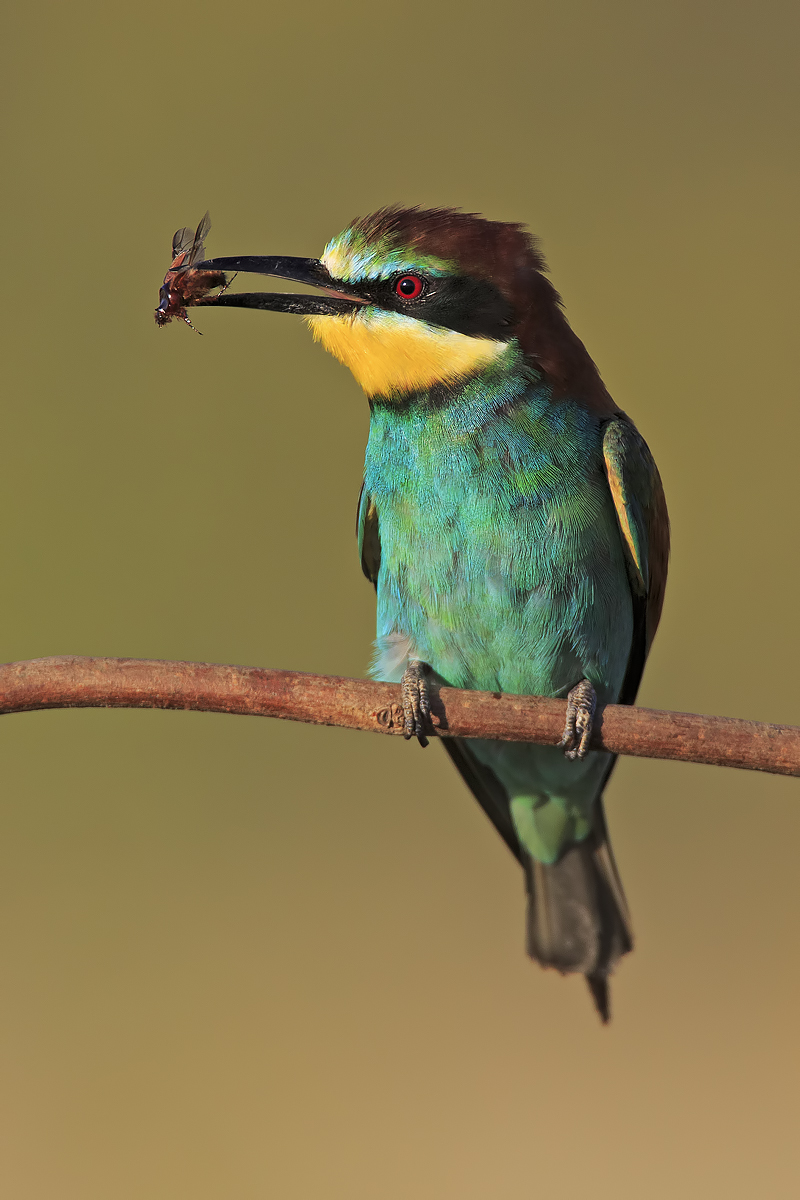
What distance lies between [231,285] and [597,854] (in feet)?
3.49

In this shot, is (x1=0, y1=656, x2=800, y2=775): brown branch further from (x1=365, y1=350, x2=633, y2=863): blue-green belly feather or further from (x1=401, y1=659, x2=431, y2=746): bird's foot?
(x1=365, y1=350, x2=633, y2=863): blue-green belly feather

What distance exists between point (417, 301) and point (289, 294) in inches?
6.6

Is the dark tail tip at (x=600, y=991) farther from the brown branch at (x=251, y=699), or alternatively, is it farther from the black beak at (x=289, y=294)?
the black beak at (x=289, y=294)

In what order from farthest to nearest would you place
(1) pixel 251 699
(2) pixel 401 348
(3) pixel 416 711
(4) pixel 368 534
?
(4) pixel 368 534 → (2) pixel 401 348 → (3) pixel 416 711 → (1) pixel 251 699

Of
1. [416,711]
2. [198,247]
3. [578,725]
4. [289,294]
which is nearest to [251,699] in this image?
[416,711]

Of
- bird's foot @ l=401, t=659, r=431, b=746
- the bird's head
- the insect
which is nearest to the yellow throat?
the bird's head

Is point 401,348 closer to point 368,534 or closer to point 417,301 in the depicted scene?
point 417,301

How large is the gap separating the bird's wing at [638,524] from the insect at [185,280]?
1.88 ft

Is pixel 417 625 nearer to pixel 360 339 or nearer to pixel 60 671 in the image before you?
pixel 360 339

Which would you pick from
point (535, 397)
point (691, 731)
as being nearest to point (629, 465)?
point (535, 397)

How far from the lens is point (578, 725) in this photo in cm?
132

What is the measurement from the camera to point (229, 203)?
8.87 feet

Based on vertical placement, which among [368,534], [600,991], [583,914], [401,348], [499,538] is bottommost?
[600,991]

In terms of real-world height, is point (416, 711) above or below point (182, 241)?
below
